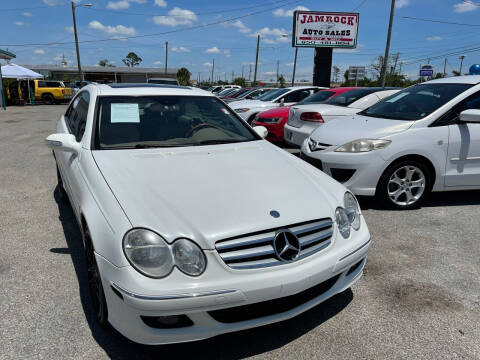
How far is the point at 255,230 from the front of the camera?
198 cm

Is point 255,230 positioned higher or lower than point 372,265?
higher

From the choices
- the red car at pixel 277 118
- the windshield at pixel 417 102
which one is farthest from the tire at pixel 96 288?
the red car at pixel 277 118

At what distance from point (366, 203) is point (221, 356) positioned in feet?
10.7

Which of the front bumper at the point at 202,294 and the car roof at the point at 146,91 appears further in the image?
the car roof at the point at 146,91

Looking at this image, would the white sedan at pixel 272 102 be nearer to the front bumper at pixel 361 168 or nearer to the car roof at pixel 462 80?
the car roof at pixel 462 80

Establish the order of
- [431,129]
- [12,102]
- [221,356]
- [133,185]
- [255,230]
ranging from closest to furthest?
[255,230] → [221,356] → [133,185] → [431,129] → [12,102]

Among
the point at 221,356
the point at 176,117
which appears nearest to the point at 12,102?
the point at 176,117

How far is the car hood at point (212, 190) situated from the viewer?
199cm

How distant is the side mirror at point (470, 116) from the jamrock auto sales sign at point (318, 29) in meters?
20.3

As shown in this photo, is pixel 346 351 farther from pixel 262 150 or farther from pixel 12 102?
pixel 12 102

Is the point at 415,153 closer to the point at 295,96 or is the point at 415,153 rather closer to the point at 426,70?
the point at 295,96

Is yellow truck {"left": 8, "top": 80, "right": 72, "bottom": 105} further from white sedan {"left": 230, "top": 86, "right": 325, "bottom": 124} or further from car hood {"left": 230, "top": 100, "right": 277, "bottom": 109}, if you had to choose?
car hood {"left": 230, "top": 100, "right": 277, "bottom": 109}

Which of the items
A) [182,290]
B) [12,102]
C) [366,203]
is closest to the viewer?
[182,290]

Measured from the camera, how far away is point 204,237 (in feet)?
6.28
